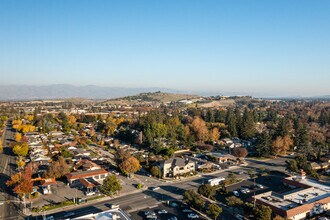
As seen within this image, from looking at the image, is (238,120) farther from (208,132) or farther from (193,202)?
(193,202)

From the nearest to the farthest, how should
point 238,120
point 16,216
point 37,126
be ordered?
point 16,216, point 238,120, point 37,126

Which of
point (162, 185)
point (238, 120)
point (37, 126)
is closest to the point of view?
point (162, 185)

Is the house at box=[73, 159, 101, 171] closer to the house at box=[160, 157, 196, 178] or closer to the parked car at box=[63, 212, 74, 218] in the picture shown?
the house at box=[160, 157, 196, 178]

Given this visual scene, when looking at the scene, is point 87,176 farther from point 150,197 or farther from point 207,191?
point 207,191

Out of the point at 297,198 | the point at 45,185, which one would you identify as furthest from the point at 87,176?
the point at 297,198

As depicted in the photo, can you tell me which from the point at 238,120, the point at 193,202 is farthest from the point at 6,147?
the point at 238,120

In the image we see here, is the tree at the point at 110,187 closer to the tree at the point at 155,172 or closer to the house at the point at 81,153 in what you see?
the tree at the point at 155,172

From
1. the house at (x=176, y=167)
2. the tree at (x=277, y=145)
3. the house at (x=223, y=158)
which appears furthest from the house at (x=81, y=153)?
the tree at (x=277, y=145)
